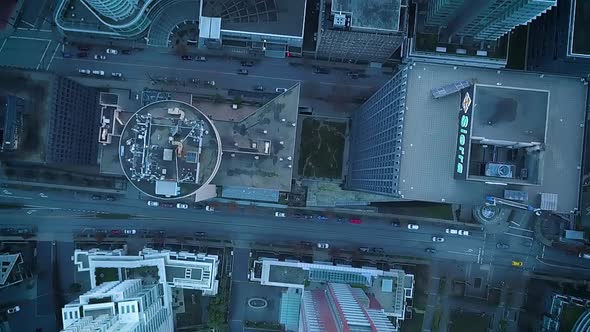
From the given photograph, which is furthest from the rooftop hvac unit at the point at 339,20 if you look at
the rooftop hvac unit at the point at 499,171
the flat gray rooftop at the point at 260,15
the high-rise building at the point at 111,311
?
the high-rise building at the point at 111,311

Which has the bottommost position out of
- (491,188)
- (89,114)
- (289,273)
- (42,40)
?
(289,273)

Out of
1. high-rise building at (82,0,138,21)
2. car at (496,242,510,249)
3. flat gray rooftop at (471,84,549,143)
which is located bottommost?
car at (496,242,510,249)

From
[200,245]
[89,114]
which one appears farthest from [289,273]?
[89,114]

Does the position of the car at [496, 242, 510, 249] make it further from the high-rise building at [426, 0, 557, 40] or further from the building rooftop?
the building rooftop

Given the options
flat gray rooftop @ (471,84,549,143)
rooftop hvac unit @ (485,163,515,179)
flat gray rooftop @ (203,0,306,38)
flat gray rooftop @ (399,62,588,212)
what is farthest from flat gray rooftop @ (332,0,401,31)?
rooftop hvac unit @ (485,163,515,179)

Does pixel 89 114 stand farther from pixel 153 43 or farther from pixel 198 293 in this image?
pixel 198 293

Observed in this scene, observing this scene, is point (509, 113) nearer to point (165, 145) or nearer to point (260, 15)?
point (165, 145)
